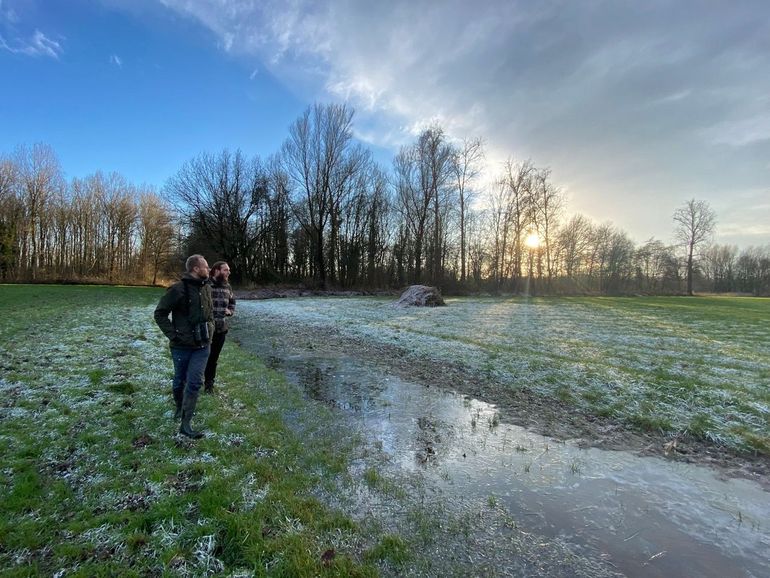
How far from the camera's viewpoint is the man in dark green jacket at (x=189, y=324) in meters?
4.67

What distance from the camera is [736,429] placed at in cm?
575

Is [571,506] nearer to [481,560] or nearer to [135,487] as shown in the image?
[481,560]

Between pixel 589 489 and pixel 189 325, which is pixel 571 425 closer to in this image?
pixel 589 489

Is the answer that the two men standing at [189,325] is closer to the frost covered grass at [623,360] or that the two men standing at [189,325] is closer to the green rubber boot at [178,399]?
the green rubber boot at [178,399]

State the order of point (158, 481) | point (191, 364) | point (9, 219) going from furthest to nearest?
point (9, 219) < point (191, 364) < point (158, 481)

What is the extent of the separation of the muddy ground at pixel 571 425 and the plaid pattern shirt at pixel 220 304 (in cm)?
417

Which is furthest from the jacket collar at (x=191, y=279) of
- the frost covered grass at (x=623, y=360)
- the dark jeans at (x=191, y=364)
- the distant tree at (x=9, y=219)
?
the distant tree at (x=9, y=219)

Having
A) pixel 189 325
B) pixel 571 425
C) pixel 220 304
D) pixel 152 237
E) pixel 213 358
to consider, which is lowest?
pixel 571 425

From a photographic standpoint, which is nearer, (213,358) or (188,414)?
(188,414)

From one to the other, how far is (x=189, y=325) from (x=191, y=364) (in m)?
0.53

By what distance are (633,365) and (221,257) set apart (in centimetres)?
4139

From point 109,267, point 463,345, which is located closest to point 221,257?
point 109,267

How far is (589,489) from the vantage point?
412 cm

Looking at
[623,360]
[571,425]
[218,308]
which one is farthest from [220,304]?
[623,360]
